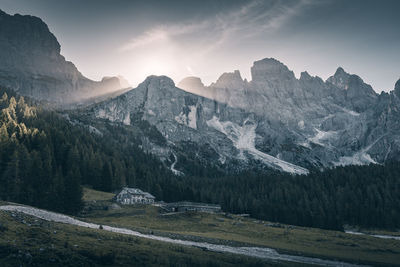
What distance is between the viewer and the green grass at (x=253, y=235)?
71.2 metres

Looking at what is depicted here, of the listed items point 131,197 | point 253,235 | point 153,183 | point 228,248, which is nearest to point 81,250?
point 228,248

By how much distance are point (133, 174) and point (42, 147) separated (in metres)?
43.3

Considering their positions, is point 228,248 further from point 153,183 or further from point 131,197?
point 153,183

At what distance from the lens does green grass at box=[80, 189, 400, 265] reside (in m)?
71.2

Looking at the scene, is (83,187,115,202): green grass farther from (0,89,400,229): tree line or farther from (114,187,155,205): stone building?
(0,89,400,229): tree line

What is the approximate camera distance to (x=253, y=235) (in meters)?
86.4

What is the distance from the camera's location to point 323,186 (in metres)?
164

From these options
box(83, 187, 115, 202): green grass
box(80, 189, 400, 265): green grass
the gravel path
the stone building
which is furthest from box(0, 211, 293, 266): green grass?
the stone building

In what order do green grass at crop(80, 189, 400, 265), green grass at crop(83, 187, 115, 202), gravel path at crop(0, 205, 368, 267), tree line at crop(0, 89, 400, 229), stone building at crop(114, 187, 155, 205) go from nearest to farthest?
gravel path at crop(0, 205, 368, 267) → green grass at crop(80, 189, 400, 265) → tree line at crop(0, 89, 400, 229) → green grass at crop(83, 187, 115, 202) → stone building at crop(114, 187, 155, 205)

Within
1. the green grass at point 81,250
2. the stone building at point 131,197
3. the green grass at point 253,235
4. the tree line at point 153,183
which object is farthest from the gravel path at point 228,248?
the stone building at point 131,197

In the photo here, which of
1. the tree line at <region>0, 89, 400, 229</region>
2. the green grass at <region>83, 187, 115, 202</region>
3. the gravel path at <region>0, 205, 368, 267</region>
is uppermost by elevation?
the tree line at <region>0, 89, 400, 229</region>

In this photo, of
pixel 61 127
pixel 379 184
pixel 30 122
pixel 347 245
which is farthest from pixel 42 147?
pixel 379 184

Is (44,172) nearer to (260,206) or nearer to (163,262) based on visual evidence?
(163,262)

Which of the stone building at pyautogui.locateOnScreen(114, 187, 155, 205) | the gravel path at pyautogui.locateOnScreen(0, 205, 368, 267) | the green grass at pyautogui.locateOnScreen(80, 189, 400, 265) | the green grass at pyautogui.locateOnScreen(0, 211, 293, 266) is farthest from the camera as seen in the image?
the stone building at pyautogui.locateOnScreen(114, 187, 155, 205)
